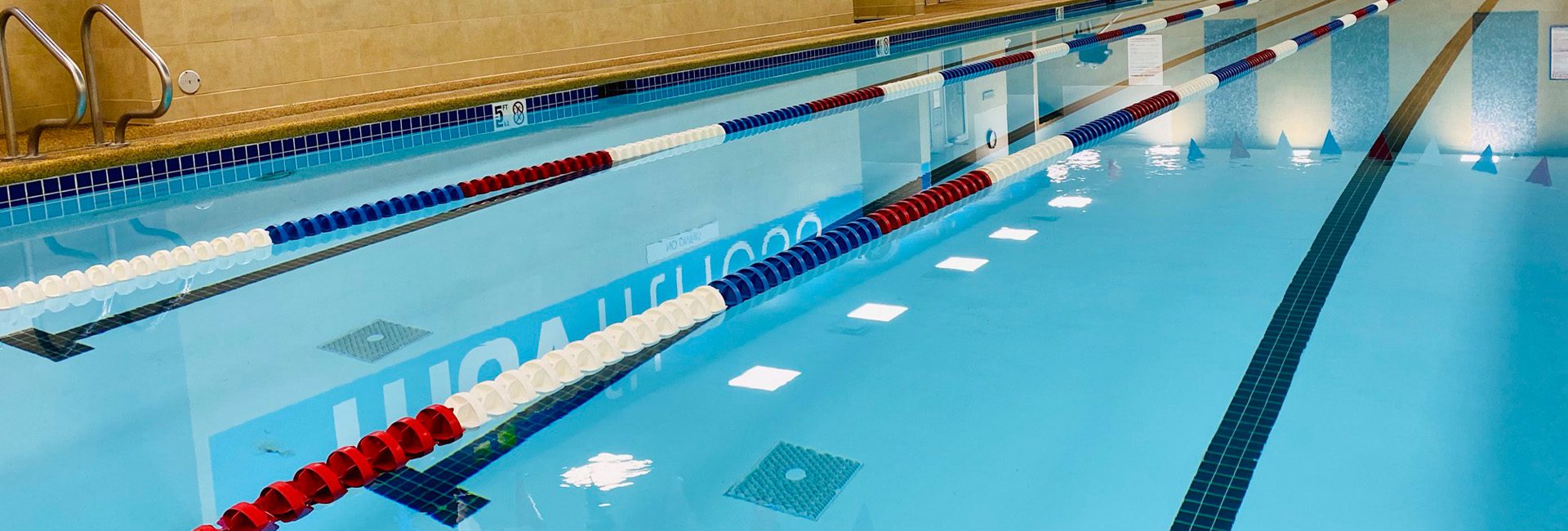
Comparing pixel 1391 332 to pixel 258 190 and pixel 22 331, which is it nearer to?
pixel 22 331

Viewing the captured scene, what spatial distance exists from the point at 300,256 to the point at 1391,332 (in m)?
3.20

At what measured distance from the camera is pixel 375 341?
10.5 ft

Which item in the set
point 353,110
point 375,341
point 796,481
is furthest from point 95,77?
point 796,481

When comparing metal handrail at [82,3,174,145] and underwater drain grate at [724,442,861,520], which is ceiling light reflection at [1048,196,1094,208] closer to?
underwater drain grate at [724,442,861,520]

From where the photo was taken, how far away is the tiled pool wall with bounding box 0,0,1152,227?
516 centimetres

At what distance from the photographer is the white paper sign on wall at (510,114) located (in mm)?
7297

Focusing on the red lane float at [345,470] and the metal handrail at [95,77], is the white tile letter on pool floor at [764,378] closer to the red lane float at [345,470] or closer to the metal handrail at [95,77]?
the red lane float at [345,470]

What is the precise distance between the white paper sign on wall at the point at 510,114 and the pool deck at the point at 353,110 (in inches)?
1.8

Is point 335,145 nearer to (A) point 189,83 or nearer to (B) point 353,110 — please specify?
(B) point 353,110

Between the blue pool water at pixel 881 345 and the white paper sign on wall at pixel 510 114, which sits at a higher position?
the white paper sign on wall at pixel 510 114

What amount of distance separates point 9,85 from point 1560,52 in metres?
8.62

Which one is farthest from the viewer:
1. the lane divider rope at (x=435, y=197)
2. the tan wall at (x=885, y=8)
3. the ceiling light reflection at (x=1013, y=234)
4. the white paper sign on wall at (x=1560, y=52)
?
the tan wall at (x=885, y=8)

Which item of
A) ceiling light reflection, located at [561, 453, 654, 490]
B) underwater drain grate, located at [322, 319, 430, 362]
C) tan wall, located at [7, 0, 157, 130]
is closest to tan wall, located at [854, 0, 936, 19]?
tan wall, located at [7, 0, 157, 130]

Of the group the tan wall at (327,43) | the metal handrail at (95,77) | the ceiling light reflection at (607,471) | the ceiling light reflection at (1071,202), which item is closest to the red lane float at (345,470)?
the ceiling light reflection at (607,471)
